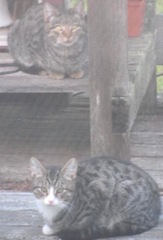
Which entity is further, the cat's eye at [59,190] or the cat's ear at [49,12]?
the cat's ear at [49,12]

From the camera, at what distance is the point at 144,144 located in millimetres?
5812

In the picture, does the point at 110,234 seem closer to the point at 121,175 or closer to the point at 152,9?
the point at 121,175

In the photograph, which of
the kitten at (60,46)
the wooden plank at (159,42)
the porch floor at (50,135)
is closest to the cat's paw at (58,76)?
the kitten at (60,46)

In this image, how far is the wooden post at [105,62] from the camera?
13.9 ft

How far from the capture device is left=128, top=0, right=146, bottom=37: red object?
6.11 meters

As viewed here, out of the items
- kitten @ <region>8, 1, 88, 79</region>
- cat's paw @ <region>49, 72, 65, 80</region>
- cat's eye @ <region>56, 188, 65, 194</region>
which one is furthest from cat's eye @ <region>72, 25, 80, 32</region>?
cat's eye @ <region>56, 188, 65, 194</region>

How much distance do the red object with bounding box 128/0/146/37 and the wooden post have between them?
1.83m

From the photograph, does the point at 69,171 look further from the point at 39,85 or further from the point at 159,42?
the point at 159,42

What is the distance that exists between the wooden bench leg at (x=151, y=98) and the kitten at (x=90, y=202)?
8.62 feet

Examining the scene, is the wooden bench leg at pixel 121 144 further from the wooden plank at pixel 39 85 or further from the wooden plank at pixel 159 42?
the wooden plank at pixel 159 42

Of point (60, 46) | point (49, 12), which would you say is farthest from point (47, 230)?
point (49, 12)

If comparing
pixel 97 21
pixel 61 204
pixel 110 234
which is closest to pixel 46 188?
pixel 61 204

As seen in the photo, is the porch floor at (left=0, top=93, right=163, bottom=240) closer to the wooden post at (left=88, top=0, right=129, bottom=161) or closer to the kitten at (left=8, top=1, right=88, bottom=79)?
the kitten at (left=8, top=1, right=88, bottom=79)

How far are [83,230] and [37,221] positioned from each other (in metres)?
0.33
